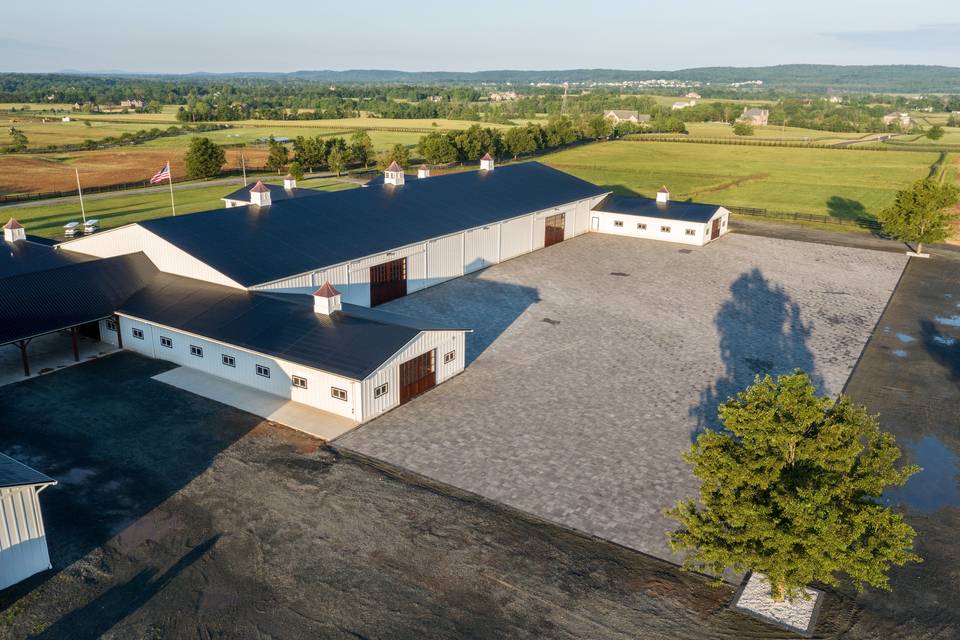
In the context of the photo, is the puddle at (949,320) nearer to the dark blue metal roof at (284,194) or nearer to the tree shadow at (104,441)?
the tree shadow at (104,441)

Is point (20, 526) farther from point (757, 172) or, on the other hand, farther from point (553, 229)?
point (757, 172)

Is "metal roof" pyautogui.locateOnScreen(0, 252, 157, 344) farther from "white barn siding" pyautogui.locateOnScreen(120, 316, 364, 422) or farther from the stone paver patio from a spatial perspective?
the stone paver patio

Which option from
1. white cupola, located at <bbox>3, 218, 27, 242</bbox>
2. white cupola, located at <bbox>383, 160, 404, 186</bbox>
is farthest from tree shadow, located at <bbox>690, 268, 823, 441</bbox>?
white cupola, located at <bbox>3, 218, 27, 242</bbox>

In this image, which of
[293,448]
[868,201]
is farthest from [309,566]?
[868,201]

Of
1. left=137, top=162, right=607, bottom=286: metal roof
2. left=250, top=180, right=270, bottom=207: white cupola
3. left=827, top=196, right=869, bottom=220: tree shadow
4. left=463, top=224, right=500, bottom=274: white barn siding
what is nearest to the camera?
left=137, top=162, right=607, bottom=286: metal roof

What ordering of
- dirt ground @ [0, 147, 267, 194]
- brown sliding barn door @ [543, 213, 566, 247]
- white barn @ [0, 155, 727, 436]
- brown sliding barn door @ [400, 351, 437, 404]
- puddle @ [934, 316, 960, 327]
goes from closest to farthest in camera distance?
1. white barn @ [0, 155, 727, 436]
2. brown sliding barn door @ [400, 351, 437, 404]
3. puddle @ [934, 316, 960, 327]
4. brown sliding barn door @ [543, 213, 566, 247]
5. dirt ground @ [0, 147, 267, 194]

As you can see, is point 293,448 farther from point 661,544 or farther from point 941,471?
point 941,471

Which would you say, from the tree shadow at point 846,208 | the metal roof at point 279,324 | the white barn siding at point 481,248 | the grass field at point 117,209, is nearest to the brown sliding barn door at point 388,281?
the white barn siding at point 481,248
